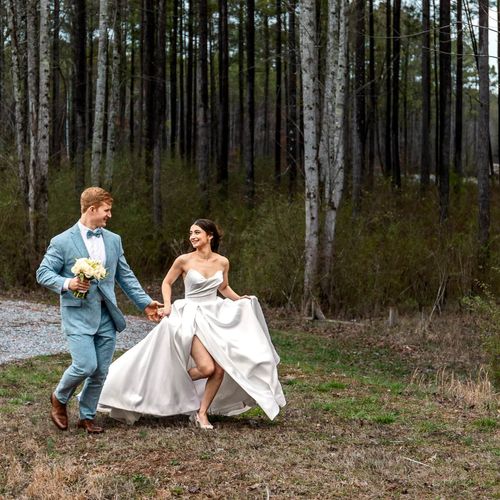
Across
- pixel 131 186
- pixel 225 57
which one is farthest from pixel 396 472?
pixel 225 57

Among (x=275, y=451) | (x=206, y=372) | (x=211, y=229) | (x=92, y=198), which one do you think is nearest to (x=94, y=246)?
(x=92, y=198)

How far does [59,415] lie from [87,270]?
141 centimetres

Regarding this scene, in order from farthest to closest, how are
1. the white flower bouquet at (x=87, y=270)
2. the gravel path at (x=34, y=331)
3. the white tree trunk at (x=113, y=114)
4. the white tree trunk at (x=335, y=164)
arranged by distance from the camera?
the white tree trunk at (x=113, y=114) → the white tree trunk at (x=335, y=164) → the gravel path at (x=34, y=331) → the white flower bouquet at (x=87, y=270)

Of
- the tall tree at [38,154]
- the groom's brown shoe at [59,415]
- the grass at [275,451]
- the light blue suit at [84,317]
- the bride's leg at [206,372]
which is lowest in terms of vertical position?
the grass at [275,451]

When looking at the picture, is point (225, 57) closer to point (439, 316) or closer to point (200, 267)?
point (439, 316)

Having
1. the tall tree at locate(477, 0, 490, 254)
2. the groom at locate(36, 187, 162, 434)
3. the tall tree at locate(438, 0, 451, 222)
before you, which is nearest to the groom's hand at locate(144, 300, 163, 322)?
the groom at locate(36, 187, 162, 434)

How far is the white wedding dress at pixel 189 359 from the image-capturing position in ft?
26.1

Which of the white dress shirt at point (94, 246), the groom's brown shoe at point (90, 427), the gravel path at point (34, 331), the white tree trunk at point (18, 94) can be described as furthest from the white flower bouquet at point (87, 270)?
the white tree trunk at point (18, 94)

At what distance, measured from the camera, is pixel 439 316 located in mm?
19922

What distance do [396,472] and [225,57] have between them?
90.8 feet

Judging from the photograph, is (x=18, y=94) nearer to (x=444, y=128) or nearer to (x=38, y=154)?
(x=38, y=154)

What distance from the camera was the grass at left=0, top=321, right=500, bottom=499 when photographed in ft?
20.8

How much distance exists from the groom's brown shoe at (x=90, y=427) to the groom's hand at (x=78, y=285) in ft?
4.14

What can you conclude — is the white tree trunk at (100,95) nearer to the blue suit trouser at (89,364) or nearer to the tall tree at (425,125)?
the tall tree at (425,125)
